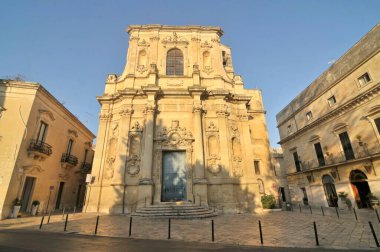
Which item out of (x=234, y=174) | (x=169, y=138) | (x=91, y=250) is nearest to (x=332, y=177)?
(x=234, y=174)

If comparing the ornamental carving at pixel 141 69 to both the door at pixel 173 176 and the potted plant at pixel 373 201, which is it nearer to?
the door at pixel 173 176

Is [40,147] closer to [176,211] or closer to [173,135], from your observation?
[173,135]

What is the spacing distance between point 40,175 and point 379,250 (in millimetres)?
18914

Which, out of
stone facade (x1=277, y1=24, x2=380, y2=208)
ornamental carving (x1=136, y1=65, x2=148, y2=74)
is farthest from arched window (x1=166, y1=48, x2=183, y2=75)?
stone facade (x1=277, y1=24, x2=380, y2=208)

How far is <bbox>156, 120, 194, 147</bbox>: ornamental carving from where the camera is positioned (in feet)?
48.4

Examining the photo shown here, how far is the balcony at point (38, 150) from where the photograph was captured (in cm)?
1325

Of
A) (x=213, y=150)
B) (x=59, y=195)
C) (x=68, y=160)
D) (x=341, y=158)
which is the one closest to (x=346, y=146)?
(x=341, y=158)

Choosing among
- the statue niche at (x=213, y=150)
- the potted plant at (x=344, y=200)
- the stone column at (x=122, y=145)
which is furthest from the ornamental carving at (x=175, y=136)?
the potted plant at (x=344, y=200)

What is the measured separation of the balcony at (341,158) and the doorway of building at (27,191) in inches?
1019

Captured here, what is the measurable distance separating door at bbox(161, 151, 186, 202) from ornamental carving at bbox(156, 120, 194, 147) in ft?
2.60

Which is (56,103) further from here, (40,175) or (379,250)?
(379,250)

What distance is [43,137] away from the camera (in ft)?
48.9

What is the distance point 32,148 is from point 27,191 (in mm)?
3456

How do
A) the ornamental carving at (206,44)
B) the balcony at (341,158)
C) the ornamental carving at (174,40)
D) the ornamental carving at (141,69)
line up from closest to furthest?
1. the balcony at (341,158)
2. the ornamental carving at (141,69)
3. the ornamental carving at (174,40)
4. the ornamental carving at (206,44)
